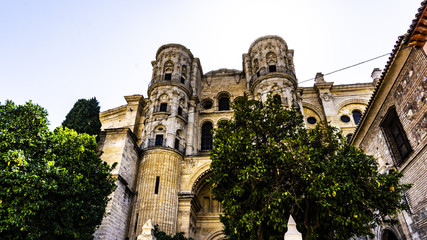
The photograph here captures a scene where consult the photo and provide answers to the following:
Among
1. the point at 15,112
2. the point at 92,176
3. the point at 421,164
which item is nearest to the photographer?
the point at 421,164

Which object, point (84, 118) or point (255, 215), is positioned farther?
point (84, 118)

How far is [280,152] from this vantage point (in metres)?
9.62

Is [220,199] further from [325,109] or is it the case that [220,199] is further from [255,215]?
[325,109]

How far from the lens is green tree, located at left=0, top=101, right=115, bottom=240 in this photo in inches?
349

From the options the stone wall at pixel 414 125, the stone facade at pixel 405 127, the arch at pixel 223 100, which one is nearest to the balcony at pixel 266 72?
the arch at pixel 223 100

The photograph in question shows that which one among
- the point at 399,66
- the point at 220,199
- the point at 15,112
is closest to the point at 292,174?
the point at 220,199

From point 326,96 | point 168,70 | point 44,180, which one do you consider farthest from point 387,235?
point 168,70

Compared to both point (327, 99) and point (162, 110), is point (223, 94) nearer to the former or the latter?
point (162, 110)

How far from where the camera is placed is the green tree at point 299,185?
8414 mm

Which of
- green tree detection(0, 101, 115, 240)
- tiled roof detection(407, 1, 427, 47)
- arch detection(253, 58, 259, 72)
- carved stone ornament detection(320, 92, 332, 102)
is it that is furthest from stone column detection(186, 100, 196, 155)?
tiled roof detection(407, 1, 427, 47)

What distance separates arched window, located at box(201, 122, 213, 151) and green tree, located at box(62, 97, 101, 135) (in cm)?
869

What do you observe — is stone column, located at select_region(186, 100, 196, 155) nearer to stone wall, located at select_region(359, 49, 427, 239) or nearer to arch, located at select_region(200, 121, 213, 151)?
arch, located at select_region(200, 121, 213, 151)

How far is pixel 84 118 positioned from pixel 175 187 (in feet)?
24.2

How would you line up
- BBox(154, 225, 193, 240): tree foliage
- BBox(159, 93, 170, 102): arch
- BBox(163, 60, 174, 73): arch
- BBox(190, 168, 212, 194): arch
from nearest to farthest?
1. BBox(154, 225, 193, 240): tree foliage
2. BBox(190, 168, 212, 194): arch
3. BBox(159, 93, 170, 102): arch
4. BBox(163, 60, 174, 73): arch
